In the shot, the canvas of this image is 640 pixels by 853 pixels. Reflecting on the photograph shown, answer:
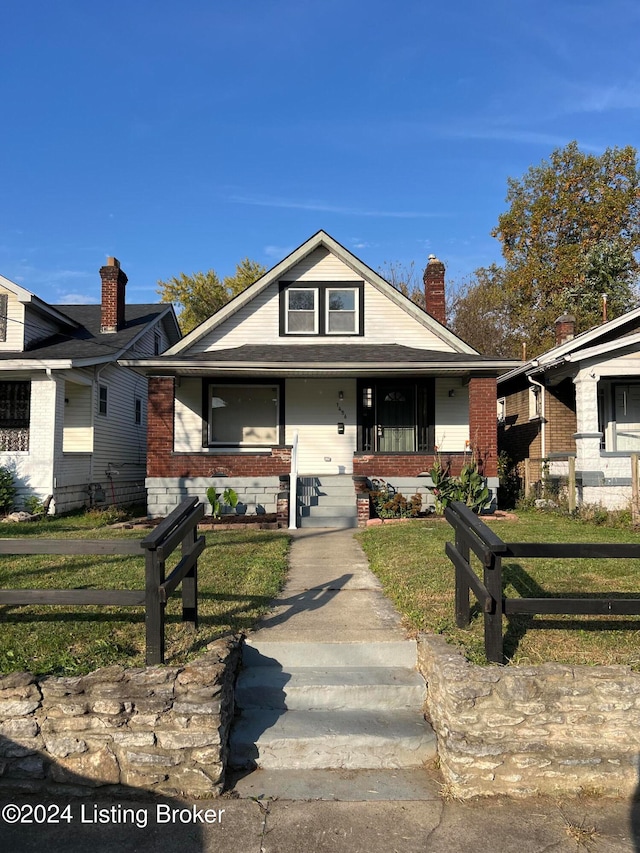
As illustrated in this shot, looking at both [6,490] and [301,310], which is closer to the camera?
[6,490]

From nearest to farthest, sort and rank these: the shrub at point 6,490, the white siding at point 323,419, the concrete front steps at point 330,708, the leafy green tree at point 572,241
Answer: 1. the concrete front steps at point 330,708
2. the shrub at point 6,490
3. the white siding at point 323,419
4. the leafy green tree at point 572,241

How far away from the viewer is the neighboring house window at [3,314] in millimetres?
14094

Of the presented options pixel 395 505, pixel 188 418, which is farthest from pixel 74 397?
pixel 395 505

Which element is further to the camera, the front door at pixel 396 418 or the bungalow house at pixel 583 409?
the front door at pixel 396 418

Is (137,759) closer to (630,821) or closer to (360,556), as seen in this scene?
(630,821)

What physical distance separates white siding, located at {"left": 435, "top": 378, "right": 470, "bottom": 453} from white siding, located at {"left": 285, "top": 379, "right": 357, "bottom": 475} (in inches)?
77.8

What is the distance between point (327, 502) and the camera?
11203mm

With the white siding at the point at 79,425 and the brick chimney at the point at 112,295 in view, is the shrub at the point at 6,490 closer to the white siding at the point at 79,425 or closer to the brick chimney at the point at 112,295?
the white siding at the point at 79,425

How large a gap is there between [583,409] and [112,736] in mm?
11511

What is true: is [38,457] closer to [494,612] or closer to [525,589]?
[525,589]

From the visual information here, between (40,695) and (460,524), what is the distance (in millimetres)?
3172

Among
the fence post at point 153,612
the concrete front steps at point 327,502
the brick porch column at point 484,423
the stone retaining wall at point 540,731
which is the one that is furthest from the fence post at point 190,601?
the brick porch column at point 484,423

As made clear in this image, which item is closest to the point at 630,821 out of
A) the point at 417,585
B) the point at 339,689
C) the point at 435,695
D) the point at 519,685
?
the point at 519,685

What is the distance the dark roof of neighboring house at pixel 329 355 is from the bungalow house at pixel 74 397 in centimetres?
311
